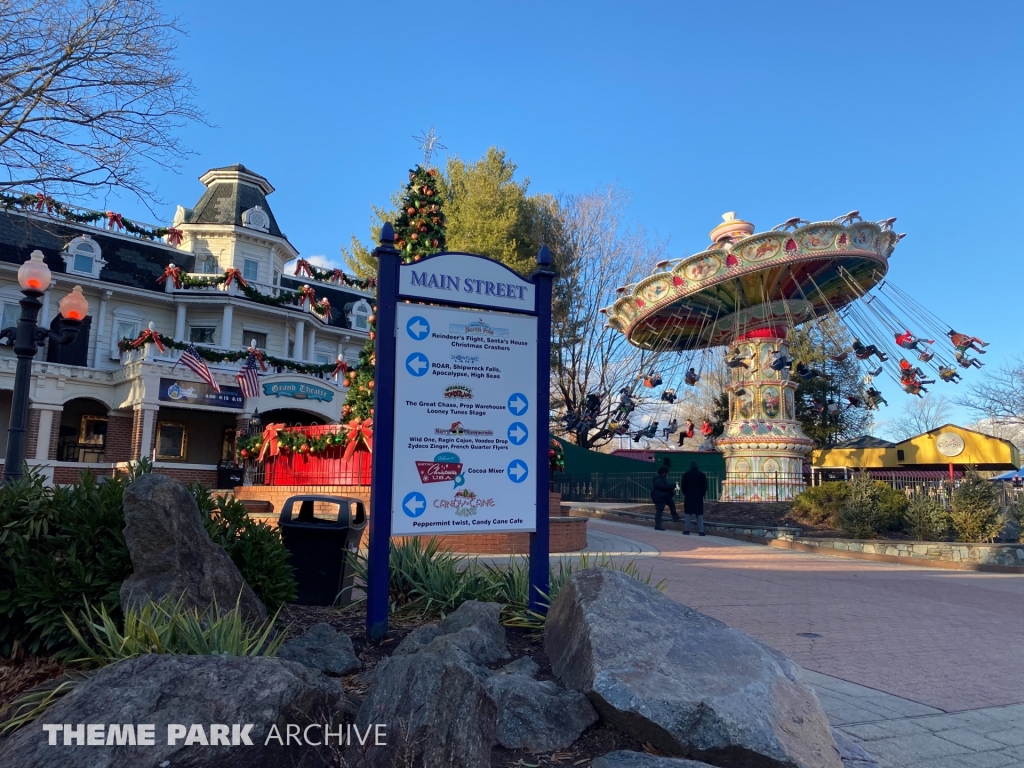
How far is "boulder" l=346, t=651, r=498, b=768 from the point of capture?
9.04 ft

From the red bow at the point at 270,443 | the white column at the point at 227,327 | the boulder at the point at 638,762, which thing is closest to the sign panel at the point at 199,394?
the white column at the point at 227,327

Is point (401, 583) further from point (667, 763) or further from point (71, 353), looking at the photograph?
point (71, 353)

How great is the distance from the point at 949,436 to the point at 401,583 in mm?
30267

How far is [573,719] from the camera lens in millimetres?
3338

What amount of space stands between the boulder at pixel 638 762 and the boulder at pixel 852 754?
3.27 feet

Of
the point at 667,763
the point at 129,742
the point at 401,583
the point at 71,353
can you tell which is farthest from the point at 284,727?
the point at 71,353

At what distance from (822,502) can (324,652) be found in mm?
16543

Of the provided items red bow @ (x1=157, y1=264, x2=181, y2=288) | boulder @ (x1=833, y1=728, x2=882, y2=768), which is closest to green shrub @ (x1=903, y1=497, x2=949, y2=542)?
boulder @ (x1=833, y1=728, x2=882, y2=768)

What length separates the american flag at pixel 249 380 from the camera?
2423 centimetres

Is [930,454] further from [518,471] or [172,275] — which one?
[172,275]

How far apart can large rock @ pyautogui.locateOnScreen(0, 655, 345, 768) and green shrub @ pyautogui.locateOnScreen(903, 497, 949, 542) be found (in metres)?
15.8

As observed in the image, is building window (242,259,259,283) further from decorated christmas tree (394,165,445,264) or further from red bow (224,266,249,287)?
decorated christmas tree (394,165,445,264)

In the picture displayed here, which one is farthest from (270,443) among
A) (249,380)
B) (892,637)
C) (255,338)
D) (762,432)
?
(255,338)

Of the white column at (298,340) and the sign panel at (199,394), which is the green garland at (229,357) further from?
the white column at (298,340)
